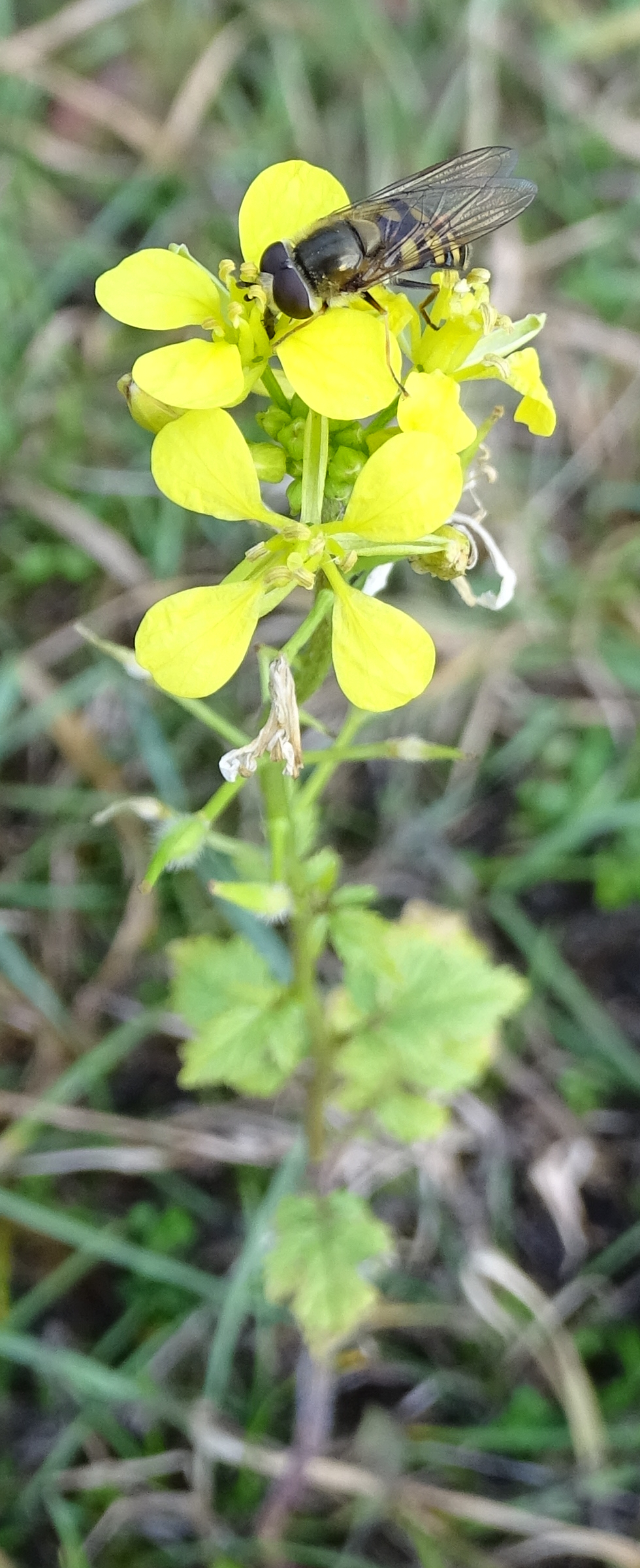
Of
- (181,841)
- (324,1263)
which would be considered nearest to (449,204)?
(181,841)

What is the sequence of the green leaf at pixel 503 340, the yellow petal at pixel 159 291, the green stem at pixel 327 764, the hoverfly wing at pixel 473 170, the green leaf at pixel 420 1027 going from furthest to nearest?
the green leaf at pixel 420 1027, the green stem at pixel 327 764, the hoverfly wing at pixel 473 170, the green leaf at pixel 503 340, the yellow petal at pixel 159 291

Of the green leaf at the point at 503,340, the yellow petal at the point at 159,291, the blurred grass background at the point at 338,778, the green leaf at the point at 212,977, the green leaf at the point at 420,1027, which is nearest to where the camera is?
the yellow petal at the point at 159,291

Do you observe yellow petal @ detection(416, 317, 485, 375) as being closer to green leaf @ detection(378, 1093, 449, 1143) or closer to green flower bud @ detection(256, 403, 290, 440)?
green flower bud @ detection(256, 403, 290, 440)

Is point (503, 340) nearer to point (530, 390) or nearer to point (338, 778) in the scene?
point (530, 390)

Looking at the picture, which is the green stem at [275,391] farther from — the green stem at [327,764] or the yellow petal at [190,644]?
the green stem at [327,764]

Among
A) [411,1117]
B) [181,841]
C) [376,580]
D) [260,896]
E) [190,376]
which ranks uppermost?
[190,376]

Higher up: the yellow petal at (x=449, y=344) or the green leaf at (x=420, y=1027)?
the yellow petal at (x=449, y=344)

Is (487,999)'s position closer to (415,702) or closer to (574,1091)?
(574,1091)

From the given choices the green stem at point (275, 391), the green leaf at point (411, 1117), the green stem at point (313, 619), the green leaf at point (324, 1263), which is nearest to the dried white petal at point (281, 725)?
the green stem at point (313, 619)
